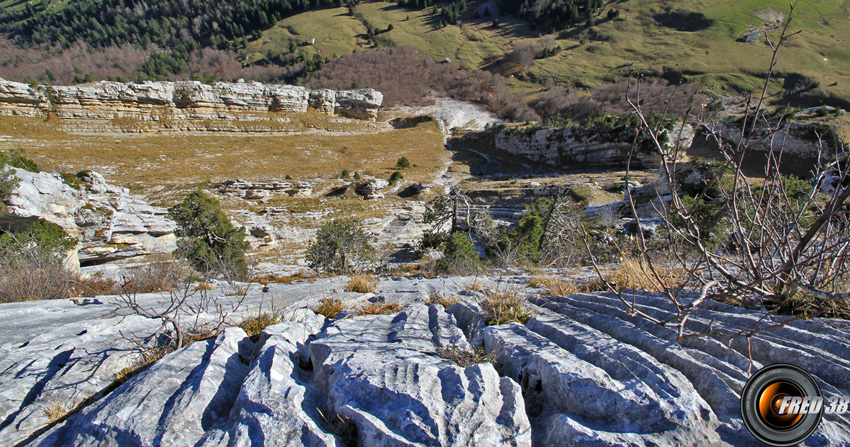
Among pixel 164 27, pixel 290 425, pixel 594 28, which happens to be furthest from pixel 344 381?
pixel 164 27

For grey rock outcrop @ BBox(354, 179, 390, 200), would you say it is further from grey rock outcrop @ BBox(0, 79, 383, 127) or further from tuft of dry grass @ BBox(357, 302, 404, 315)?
grey rock outcrop @ BBox(0, 79, 383, 127)

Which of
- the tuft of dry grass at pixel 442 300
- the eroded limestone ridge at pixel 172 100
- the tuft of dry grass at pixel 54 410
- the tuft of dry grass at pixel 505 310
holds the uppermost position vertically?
the eroded limestone ridge at pixel 172 100

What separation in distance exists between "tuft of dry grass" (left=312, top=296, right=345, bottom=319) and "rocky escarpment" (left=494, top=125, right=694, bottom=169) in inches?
1205

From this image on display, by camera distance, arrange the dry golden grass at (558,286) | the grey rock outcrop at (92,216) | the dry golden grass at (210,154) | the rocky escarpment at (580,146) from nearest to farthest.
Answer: the dry golden grass at (558,286)
the grey rock outcrop at (92,216)
the dry golden grass at (210,154)
the rocky escarpment at (580,146)

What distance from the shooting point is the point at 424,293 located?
13.1 feet

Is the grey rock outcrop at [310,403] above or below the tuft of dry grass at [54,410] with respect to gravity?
above

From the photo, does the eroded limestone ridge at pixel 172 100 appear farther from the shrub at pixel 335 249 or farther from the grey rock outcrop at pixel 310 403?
the grey rock outcrop at pixel 310 403

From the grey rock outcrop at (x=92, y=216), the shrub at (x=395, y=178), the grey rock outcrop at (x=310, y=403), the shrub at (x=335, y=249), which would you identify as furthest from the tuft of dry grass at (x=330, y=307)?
the shrub at (x=395, y=178)

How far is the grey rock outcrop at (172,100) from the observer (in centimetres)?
3572

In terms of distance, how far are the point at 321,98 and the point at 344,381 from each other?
52860 millimetres

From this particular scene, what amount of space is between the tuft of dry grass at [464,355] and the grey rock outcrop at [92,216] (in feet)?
43.0

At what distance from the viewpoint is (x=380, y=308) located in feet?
10.8

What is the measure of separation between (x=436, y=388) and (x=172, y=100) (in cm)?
5369

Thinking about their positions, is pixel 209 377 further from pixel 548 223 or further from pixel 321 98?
pixel 321 98
